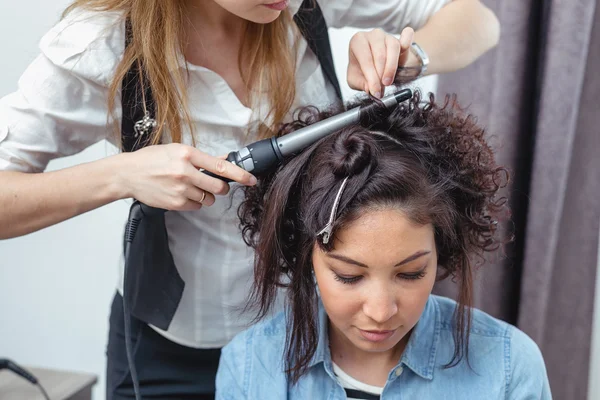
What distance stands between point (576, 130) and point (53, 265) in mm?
1145

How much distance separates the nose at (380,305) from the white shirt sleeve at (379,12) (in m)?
0.46

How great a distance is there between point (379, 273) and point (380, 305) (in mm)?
35

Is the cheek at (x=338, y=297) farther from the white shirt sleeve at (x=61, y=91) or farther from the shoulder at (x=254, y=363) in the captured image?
the white shirt sleeve at (x=61, y=91)

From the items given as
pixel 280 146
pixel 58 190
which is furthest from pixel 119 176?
pixel 280 146

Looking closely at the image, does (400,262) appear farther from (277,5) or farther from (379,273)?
(277,5)

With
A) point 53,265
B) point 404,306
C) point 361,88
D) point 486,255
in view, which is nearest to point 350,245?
point 404,306

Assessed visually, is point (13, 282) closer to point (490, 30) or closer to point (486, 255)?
point (486, 255)

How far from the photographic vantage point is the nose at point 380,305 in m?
0.77

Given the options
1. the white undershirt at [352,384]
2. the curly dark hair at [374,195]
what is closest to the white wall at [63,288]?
the curly dark hair at [374,195]

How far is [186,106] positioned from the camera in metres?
0.86

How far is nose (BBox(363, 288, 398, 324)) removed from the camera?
767 millimetres

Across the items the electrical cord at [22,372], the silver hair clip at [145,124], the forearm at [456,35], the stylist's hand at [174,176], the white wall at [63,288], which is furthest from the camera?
the white wall at [63,288]

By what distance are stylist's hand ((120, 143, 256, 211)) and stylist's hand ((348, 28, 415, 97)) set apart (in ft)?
0.66

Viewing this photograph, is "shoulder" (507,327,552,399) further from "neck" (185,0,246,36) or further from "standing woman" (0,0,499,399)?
"neck" (185,0,246,36)
